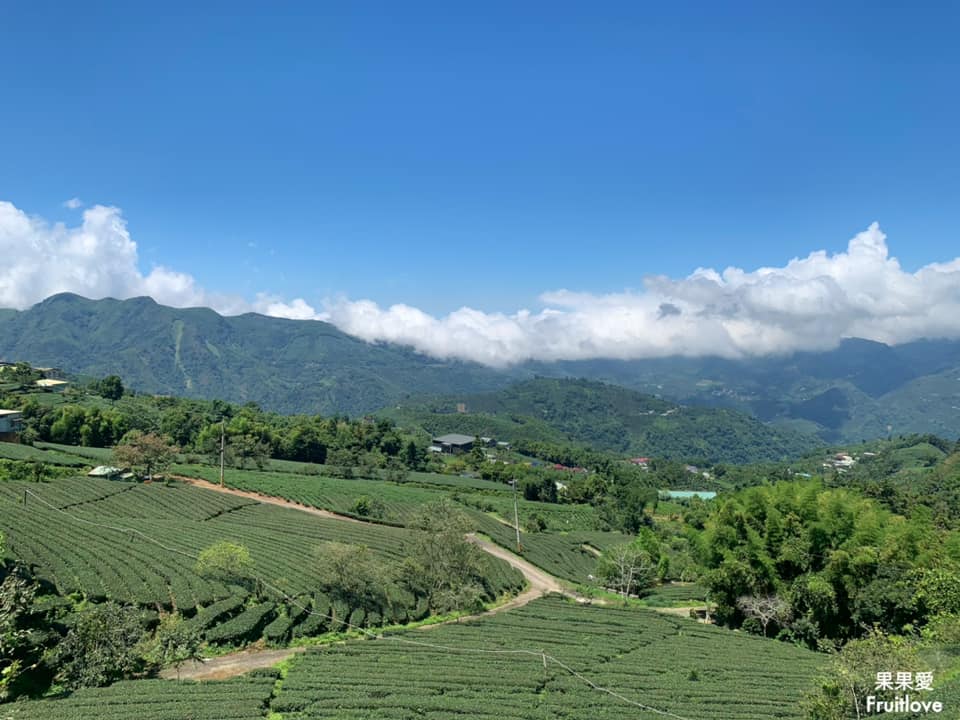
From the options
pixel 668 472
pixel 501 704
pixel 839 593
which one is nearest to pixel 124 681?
pixel 501 704

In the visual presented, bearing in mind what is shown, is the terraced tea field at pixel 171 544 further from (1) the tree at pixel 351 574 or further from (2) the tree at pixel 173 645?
(2) the tree at pixel 173 645

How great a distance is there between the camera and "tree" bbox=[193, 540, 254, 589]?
42.4 m

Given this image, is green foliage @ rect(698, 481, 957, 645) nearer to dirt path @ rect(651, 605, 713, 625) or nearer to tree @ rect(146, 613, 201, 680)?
dirt path @ rect(651, 605, 713, 625)

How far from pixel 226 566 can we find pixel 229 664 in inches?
434

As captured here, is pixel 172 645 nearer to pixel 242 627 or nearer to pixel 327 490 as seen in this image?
pixel 242 627

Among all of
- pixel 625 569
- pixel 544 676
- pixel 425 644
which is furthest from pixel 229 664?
pixel 625 569

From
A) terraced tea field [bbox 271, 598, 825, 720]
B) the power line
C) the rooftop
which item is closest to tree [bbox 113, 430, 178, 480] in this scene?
the power line

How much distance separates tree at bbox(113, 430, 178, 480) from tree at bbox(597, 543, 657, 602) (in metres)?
62.8

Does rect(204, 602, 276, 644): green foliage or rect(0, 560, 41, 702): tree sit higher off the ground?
rect(0, 560, 41, 702): tree

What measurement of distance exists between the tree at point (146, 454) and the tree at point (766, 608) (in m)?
76.2

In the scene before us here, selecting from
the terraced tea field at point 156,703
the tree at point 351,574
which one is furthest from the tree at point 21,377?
the terraced tea field at point 156,703

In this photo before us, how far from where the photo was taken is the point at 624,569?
2694 inches

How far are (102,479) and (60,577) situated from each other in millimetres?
43261

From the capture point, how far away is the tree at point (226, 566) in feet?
139
